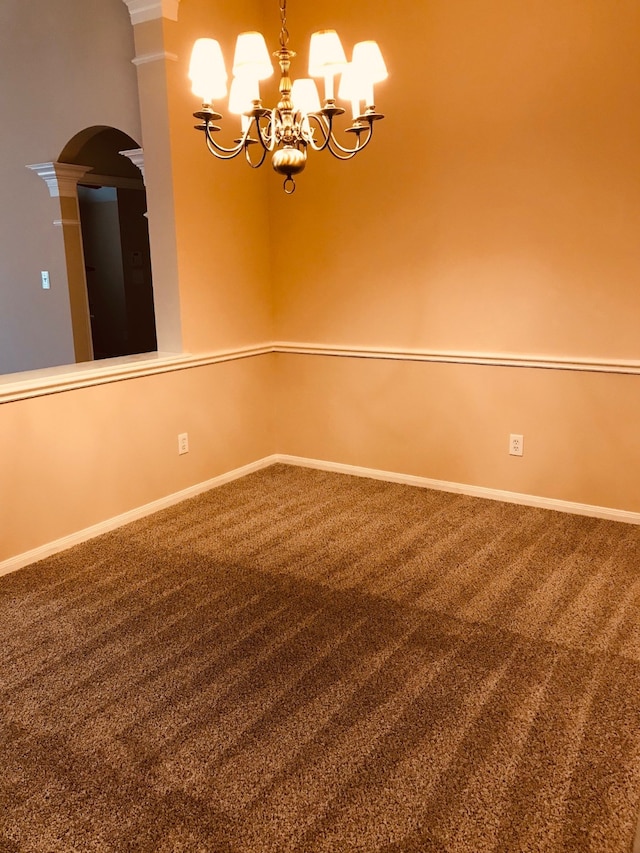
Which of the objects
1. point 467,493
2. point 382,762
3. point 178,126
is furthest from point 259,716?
point 178,126

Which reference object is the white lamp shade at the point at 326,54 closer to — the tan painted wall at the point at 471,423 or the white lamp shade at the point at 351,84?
the white lamp shade at the point at 351,84

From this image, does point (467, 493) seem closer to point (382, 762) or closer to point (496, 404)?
point (496, 404)

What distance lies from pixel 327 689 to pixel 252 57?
2.10 metres

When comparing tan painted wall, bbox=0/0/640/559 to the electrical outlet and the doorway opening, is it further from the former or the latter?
the doorway opening

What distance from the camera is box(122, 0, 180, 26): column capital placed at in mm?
3443

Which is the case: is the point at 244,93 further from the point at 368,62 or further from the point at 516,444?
the point at 516,444

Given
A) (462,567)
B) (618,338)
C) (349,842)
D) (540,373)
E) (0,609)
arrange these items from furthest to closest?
(540,373) → (618,338) → (462,567) → (0,609) → (349,842)

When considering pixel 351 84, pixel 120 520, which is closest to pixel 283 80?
pixel 351 84

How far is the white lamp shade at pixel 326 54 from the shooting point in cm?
225

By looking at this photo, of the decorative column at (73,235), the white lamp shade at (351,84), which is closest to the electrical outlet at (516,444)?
the white lamp shade at (351,84)

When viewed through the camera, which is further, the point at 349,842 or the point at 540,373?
the point at 540,373

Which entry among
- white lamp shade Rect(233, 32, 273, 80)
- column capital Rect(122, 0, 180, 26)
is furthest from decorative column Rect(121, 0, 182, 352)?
white lamp shade Rect(233, 32, 273, 80)

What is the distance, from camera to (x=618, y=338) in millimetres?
3408

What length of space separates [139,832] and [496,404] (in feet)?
9.19
